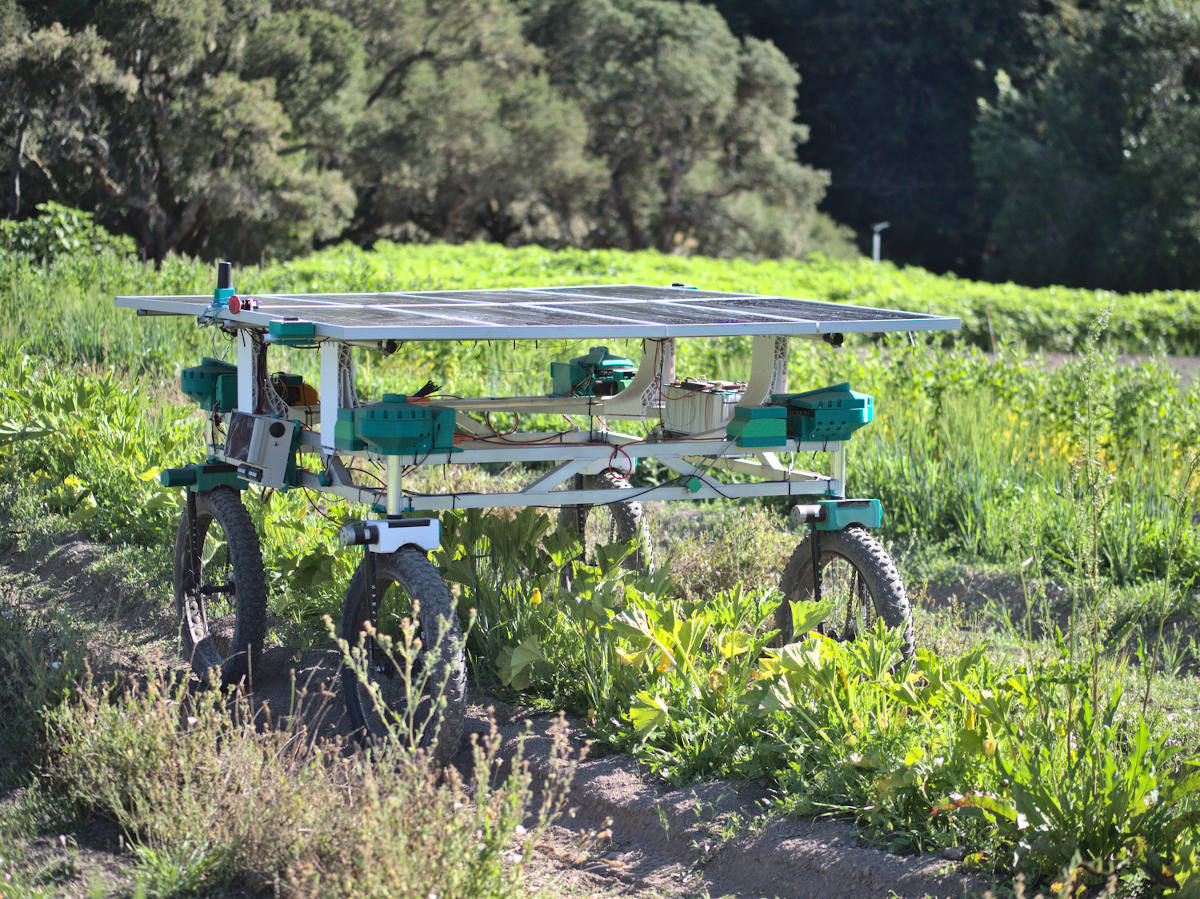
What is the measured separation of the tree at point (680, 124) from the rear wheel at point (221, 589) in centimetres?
3189

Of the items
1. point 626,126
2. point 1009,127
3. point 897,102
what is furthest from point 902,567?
point 897,102

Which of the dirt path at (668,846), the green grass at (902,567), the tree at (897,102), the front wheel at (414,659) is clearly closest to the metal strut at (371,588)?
the front wheel at (414,659)

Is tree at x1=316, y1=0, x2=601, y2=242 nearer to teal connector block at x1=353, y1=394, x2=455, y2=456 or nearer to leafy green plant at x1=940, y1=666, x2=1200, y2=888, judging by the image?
teal connector block at x1=353, y1=394, x2=455, y2=456

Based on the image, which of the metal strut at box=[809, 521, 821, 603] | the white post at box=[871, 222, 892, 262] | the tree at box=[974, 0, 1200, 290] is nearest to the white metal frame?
the metal strut at box=[809, 521, 821, 603]

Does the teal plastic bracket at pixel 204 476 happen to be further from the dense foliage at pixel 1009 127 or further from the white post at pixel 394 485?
the dense foliage at pixel 1009 127

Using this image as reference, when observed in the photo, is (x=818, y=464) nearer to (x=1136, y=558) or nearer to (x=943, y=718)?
(x=1136, y=558)

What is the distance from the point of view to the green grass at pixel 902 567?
3.21 meters

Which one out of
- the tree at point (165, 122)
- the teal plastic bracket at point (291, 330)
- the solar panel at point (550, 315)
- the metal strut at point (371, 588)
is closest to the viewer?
the solar panel at point (550, 315)

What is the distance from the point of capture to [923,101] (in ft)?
153

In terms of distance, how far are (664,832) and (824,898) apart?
54 cm

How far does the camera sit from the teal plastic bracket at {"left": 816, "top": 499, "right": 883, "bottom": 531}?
4422 millimetres

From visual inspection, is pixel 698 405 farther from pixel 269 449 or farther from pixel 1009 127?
pixel 1009 127

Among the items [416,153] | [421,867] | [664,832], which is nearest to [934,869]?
[664,832]

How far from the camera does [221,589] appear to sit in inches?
190
